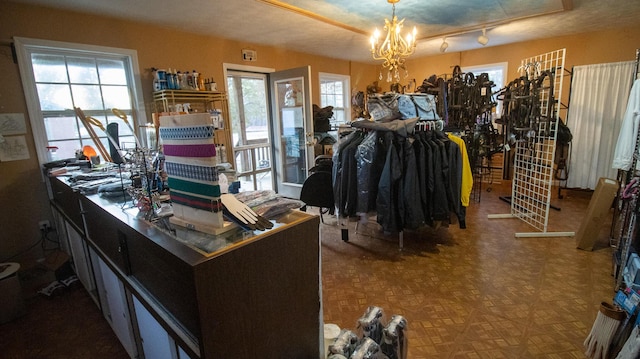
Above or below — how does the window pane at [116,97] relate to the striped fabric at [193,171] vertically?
above

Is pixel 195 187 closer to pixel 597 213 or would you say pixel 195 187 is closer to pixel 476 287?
pixel 476 287

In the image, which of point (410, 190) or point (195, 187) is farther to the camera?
point (410, 190)

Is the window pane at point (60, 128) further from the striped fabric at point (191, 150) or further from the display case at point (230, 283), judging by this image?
the striped fabric at point (191, 150)

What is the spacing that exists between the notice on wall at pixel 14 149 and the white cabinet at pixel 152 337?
8.03 feet

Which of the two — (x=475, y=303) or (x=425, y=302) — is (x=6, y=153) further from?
(x=475, y=303)

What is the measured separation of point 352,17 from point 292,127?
1.84m

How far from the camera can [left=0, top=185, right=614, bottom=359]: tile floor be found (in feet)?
6.01

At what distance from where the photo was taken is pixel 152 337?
127 cm

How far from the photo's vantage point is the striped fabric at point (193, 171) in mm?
941

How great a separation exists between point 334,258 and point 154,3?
2.95 m

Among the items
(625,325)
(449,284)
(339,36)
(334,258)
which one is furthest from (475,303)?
(339,36)

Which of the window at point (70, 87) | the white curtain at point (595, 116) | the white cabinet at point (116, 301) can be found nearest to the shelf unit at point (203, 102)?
the window at point (70, 87)

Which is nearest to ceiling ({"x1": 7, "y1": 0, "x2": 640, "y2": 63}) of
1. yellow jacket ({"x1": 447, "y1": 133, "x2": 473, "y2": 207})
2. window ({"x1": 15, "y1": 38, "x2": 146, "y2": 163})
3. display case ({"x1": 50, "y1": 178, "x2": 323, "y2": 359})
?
window ({"x1": 15, "y1": 38, "x2": 146, "y2": 163})

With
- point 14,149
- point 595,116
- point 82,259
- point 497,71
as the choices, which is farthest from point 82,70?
point 595,116
